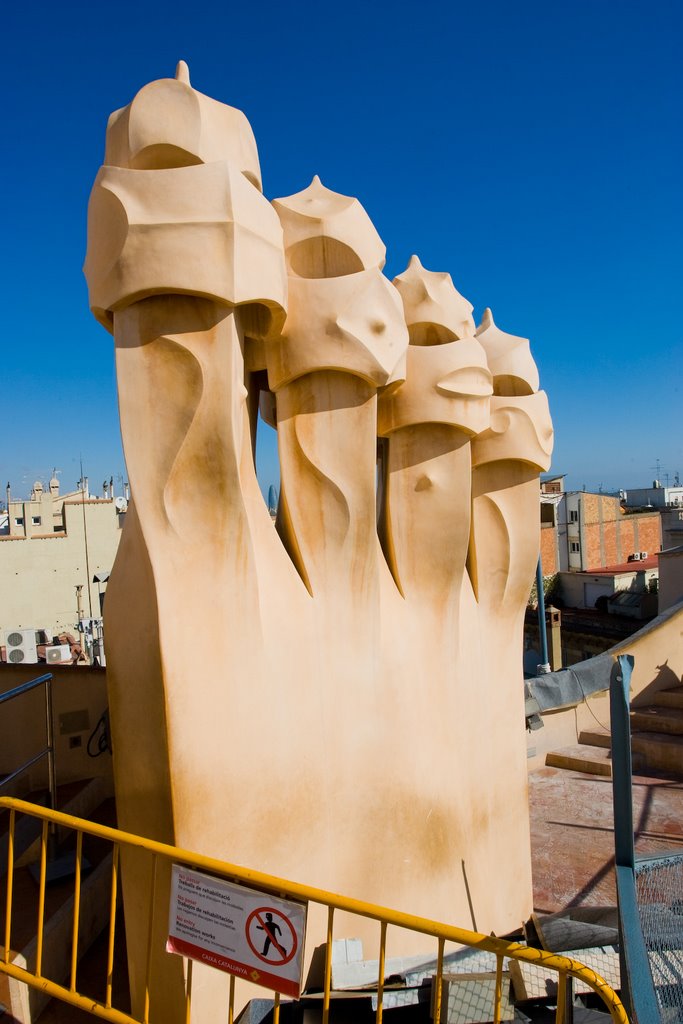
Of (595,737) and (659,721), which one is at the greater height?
(659,721)

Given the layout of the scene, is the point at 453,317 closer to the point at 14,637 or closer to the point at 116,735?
the point at 116,735

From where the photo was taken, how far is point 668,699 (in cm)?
1334

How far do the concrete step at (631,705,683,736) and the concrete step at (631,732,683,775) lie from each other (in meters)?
0.18

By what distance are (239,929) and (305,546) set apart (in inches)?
118

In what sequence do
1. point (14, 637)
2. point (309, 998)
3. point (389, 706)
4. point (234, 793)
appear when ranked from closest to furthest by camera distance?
point (309, 998), point (234, 793), point (389, 706), point (14, 637)

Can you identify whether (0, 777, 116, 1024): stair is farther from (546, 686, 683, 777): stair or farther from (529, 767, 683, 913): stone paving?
(546, 686, 683, 777): stair

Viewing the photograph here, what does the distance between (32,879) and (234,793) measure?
201cm

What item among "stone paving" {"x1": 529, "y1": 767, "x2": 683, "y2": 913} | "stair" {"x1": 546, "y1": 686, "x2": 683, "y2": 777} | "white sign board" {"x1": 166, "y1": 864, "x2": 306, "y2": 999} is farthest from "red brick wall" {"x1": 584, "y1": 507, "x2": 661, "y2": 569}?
"white sign board" {"x1": 166, "y1": 864, "x2": 306, "y2": 999}

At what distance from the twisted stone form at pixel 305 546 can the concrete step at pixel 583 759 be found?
193 inches

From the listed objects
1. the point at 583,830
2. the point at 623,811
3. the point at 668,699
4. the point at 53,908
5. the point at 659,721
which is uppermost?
the point at 623,811

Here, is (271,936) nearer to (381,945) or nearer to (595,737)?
(381,945)

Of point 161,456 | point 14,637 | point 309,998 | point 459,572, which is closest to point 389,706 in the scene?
point 459,572

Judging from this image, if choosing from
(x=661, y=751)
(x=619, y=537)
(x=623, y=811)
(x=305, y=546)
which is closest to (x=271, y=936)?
(x=623, y=811)

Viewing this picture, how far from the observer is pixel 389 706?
5.82 m
